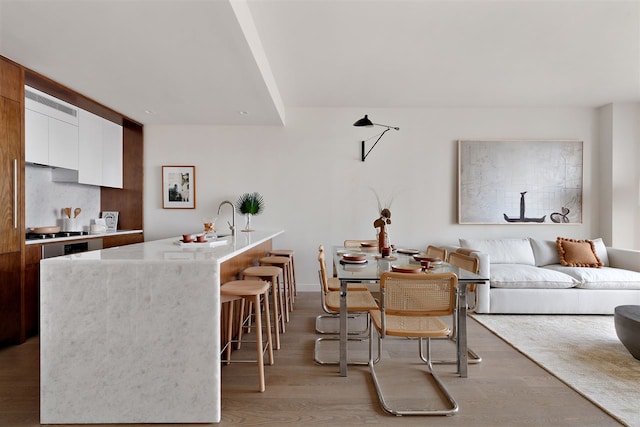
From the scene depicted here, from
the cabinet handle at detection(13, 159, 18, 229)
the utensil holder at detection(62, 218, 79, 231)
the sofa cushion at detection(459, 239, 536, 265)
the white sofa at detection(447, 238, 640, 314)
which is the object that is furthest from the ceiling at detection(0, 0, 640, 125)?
the white sofa at detection(447, 238, 640, 314)

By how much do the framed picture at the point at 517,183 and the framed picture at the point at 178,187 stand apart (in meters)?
3.92

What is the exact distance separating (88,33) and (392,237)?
413 centimetres

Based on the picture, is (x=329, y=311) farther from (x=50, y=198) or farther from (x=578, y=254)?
(x=50, y=198)

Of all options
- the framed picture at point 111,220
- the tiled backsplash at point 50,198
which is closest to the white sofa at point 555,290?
the framed picture at point 111,220

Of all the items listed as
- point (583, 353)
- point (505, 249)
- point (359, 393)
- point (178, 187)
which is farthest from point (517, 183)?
point (178, 187)

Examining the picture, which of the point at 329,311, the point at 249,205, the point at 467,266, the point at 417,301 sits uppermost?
the point at 249,205

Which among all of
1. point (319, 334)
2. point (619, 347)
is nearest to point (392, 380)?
point (319, 334)

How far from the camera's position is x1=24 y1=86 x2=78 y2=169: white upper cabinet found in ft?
11.2

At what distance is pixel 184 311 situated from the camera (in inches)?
76.2

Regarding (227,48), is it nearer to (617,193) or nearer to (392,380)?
(392,380)

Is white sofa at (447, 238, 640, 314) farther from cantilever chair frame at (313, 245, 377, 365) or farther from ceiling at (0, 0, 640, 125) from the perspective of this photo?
ceiling at (0, 0, 640, 125)

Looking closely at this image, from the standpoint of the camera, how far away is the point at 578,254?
4.38 m

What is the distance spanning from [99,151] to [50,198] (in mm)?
828

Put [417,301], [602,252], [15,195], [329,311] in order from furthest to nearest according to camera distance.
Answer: [602,252], [15,195], [329,311], [417,301]
